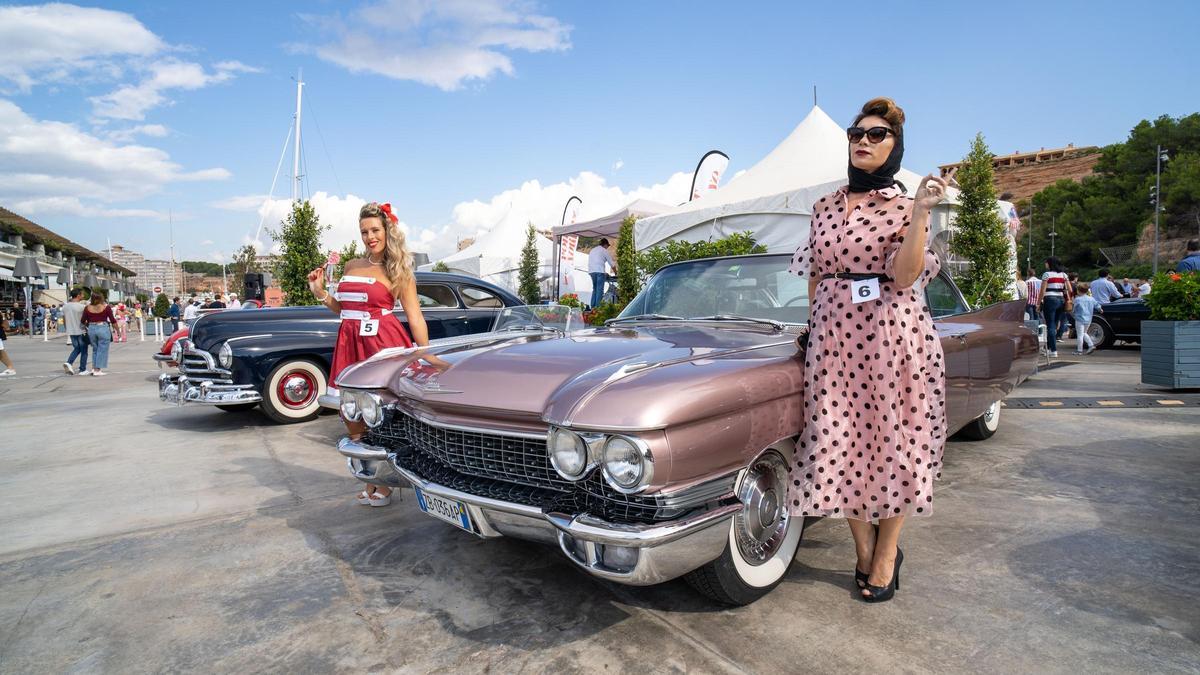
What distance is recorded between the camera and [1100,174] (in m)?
70.6

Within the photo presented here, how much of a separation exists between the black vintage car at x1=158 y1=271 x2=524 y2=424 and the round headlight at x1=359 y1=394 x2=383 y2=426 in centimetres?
398

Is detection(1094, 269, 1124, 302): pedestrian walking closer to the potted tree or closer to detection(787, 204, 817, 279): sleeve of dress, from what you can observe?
the potted tree

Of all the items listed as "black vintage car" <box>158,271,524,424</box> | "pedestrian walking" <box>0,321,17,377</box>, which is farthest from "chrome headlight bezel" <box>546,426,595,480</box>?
"pedestrian walking" <box>0,321,17,377</box>

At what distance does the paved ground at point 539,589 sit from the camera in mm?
2279

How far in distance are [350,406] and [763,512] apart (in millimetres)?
1952

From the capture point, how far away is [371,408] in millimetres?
3094

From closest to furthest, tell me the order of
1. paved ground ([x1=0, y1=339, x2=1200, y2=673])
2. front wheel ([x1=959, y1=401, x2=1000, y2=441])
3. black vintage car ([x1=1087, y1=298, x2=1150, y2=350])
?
1. paved ground ([x1=0, y1=339, x2=1200, y2=673])
2. front wheel ([x1=959, y1=401, x2=1000, y2=441])
3. black vintage car ([x1=1087, y1=298, x2=1150, y2=350])

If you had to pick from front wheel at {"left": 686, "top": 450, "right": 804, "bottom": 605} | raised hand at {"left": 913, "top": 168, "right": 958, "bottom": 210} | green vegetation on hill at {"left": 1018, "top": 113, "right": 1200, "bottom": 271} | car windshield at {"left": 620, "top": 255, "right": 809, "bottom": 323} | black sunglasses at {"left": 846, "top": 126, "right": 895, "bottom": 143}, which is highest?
green vegetation on hill at {"left": 1018, "top": 113, "right": 1200, "bottom": 271}

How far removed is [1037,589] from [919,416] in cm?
94

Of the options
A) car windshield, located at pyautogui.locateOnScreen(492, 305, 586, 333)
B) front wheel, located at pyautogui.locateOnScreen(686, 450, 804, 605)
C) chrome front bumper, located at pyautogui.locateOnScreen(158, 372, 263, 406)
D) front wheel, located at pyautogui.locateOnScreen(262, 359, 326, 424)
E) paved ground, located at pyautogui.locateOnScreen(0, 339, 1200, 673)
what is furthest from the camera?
front wheel, located at pyautogui.locateOnScreen(262, 359, 326, 424)

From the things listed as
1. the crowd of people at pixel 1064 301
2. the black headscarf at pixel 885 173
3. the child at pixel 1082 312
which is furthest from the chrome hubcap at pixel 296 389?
the child at pixel 1082 312

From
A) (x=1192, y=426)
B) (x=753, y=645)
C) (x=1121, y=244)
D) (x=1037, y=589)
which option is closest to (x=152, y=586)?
(x=753, y=645)

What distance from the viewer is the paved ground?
2.28 metres

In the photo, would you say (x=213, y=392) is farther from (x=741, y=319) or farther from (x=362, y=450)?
(x=741, y=319)
